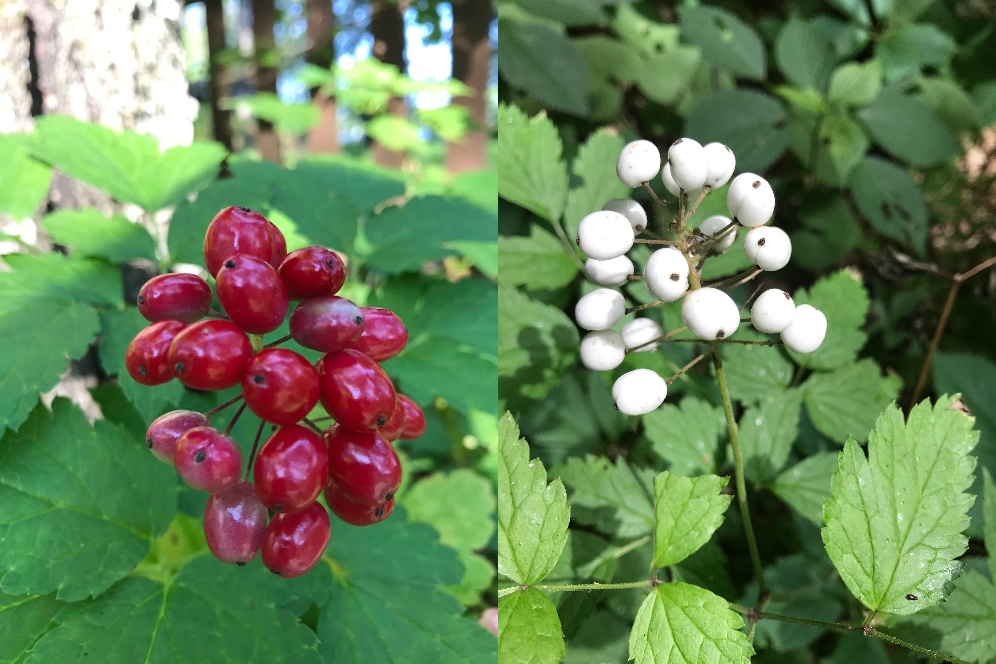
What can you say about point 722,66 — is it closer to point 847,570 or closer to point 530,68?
point 530,68

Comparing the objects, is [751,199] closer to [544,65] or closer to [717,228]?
→ [717,228]

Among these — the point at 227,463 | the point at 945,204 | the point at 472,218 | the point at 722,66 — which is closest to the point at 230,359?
the point at 227,463

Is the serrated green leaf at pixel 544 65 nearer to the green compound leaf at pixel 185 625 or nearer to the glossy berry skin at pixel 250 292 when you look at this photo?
the glossy berry skin at pixel 250 292

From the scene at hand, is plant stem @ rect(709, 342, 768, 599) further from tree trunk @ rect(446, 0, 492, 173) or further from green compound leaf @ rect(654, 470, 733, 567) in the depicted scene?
tree trunk @ rect(446, 0, 492, 173)

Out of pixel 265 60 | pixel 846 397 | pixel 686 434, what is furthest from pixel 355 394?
pixel 265 60

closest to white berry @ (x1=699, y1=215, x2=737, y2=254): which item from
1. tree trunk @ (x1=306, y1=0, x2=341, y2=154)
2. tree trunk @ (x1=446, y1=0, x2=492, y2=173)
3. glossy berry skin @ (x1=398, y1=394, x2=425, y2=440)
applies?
glossy berry skin @ (x1=398, y1=394, x2=425, y2=440)

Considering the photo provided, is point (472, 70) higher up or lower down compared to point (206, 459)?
lower down
